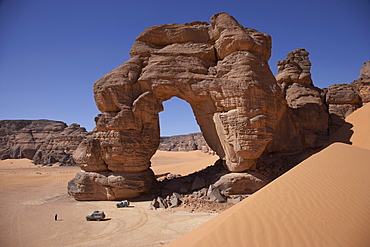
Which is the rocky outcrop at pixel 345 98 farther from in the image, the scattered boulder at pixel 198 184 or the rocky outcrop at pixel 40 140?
the rocky outcrop at pixel 40 140

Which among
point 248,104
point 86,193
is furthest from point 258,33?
point 86,193

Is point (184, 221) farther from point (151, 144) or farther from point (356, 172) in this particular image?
point (356, 172)

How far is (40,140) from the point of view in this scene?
113 feet

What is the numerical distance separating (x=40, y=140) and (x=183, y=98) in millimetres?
33022

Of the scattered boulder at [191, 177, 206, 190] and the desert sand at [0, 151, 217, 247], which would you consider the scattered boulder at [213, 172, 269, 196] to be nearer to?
the scattered boulder at [191, 177, 206, 190]

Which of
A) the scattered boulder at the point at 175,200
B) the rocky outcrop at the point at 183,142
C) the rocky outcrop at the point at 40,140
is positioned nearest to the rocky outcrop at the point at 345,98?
the scattered boulder at the point at 175,200

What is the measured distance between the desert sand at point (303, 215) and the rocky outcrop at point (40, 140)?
3087 cm

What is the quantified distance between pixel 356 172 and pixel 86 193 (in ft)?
36.1

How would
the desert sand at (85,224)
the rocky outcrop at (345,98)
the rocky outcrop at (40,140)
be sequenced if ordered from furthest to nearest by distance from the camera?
the rocky outcrop at (40,140)
the rocky outcrop at (345,98)
the desert sand at (85,224)

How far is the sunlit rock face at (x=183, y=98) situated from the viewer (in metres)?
9.96

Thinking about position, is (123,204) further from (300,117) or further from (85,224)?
(300,117)

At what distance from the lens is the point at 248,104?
9852 millimetres

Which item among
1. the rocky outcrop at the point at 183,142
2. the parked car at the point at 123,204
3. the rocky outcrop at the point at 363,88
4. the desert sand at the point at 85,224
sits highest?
the rocky outcrop at the point at 363,88

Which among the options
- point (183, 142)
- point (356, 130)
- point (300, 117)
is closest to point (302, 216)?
point (300, 117)
